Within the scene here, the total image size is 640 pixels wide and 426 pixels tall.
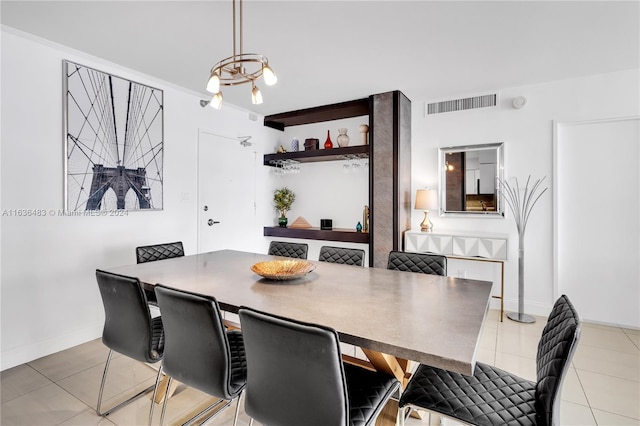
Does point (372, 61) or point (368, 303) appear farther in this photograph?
point (372, 61)

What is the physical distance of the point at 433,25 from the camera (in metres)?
2.49

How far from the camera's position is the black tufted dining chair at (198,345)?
139 cm

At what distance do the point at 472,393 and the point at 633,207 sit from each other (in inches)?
130

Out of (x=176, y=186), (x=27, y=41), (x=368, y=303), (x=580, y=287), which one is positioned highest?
(x=27, y=41)

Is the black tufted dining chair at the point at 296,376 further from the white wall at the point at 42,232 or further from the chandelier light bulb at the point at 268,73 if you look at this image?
the white wall at the point at 42,232

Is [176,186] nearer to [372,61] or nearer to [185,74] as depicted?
[185,74]

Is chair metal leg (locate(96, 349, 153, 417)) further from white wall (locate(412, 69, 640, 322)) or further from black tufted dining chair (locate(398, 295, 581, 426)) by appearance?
white wall (locate(412, 69, 640, 322))

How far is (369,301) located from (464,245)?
8.02 ft

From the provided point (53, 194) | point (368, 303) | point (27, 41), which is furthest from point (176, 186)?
point (368, 303)

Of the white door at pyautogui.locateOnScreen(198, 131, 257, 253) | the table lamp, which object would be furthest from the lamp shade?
the white door at pyautogui.locateOnScreen(198, 131, 257, 253)

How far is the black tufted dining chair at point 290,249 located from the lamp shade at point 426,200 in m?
1.63

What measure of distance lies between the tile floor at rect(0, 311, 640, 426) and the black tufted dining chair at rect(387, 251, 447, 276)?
927 millimetres

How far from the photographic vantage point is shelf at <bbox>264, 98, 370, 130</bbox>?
170 inches

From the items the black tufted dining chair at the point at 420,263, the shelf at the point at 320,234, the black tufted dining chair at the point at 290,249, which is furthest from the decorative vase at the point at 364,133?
the black tufted dining chair at the point at 420,263
